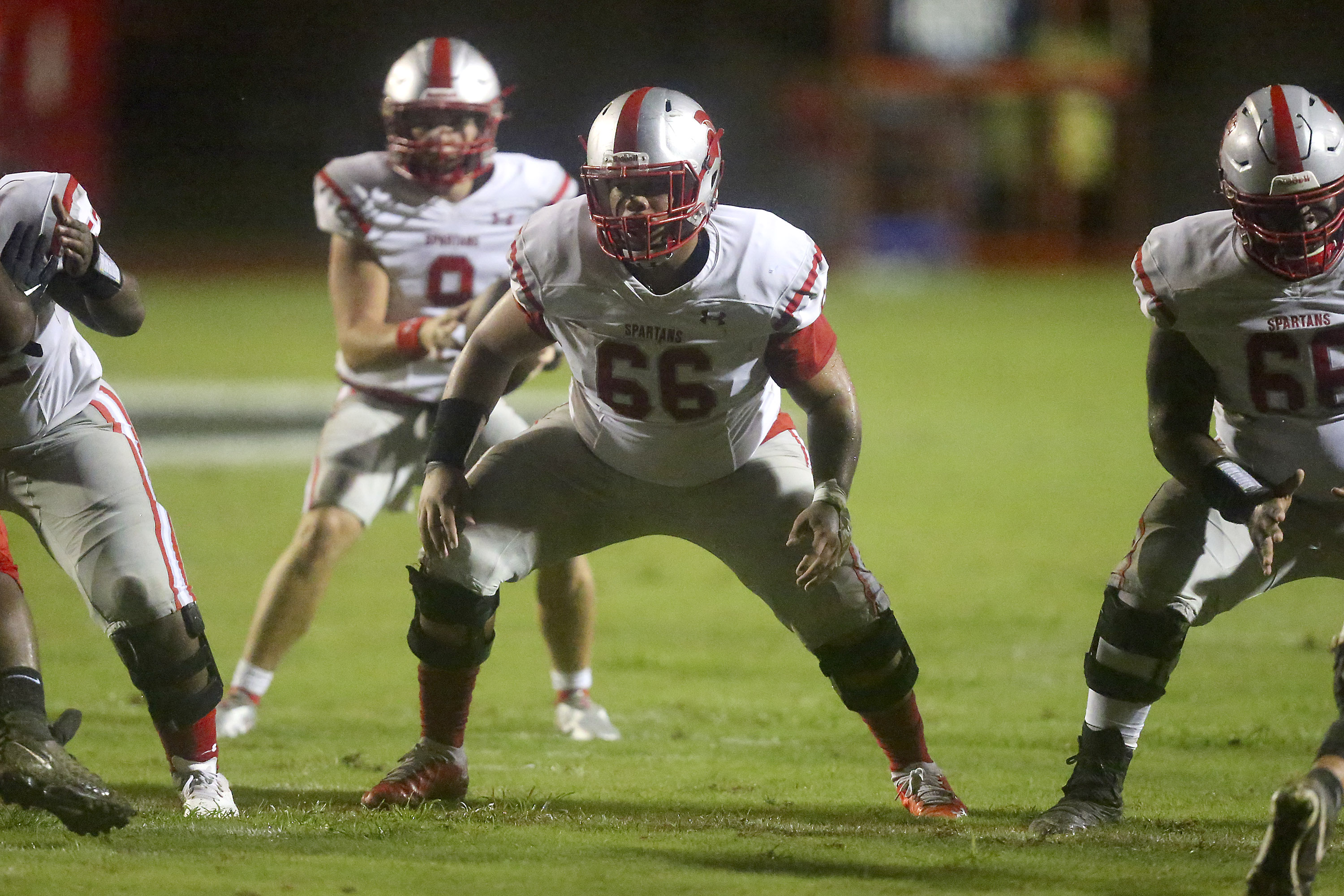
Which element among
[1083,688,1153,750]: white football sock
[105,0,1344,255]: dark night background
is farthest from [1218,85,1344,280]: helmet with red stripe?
[105,0,1344,255]: dark night background

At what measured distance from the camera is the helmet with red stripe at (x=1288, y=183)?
363 cm

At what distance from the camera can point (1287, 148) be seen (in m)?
3.64

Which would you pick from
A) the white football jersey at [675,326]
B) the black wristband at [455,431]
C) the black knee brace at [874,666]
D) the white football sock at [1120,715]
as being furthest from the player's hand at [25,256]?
the white football sock at [1120,715]

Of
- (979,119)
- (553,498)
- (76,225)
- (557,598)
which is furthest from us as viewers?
(979,119)

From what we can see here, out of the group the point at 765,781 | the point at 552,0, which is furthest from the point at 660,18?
the point at 765,781

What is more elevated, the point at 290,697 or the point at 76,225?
the point at 76,225

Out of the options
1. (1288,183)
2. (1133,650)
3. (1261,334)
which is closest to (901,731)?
(1133,650)

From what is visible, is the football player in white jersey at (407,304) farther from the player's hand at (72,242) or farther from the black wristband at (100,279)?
the player's hand at (72,242)

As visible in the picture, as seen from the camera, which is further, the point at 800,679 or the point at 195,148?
the point at 195,148

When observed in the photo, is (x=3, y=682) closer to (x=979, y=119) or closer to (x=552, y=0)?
(x=979, y=119)

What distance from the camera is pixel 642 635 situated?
643 cm

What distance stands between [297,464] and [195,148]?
1805 cm

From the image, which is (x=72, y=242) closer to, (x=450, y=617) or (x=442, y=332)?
(x=450, y=617)

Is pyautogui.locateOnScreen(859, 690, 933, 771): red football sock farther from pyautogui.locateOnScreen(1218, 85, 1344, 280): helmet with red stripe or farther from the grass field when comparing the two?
pyautogui.locateOnScreen(1218, 85, 1344, 280): helmet with red stripe
